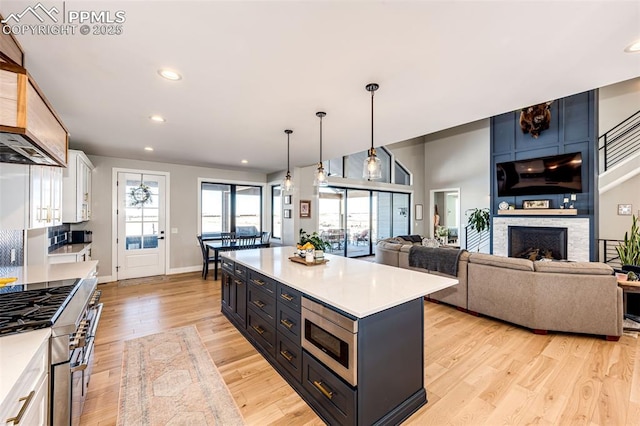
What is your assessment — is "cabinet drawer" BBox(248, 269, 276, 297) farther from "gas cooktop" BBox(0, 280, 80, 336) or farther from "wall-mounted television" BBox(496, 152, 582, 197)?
"wall-mounted television" BBox(496, 152, 582, 197)

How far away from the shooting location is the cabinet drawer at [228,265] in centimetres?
339

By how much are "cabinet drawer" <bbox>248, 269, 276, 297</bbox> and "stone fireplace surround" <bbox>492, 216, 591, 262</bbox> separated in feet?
21.2

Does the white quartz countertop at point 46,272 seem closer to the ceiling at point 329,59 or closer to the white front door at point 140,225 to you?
the ceiling at point 329,59

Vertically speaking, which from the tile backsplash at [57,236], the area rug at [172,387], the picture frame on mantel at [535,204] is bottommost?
the area rug at [172,387]

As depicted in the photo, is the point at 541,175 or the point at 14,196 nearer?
the point at 14,196

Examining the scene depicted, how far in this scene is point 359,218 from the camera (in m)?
8.00

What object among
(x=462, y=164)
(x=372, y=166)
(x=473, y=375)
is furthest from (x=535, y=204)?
(x=372, y=166)

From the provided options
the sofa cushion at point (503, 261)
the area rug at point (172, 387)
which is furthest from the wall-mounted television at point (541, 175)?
the area rug at point (172, 387)

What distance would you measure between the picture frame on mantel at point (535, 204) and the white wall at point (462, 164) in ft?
4.38

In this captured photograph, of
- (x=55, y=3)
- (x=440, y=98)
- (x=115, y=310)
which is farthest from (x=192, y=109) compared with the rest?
(x=115, y=310)

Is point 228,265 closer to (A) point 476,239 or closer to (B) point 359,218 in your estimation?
(B) point 359,218

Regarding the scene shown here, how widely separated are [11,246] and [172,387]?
2.21 m

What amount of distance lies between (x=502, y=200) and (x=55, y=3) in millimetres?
8185

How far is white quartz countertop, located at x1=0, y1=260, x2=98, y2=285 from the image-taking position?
227cm
